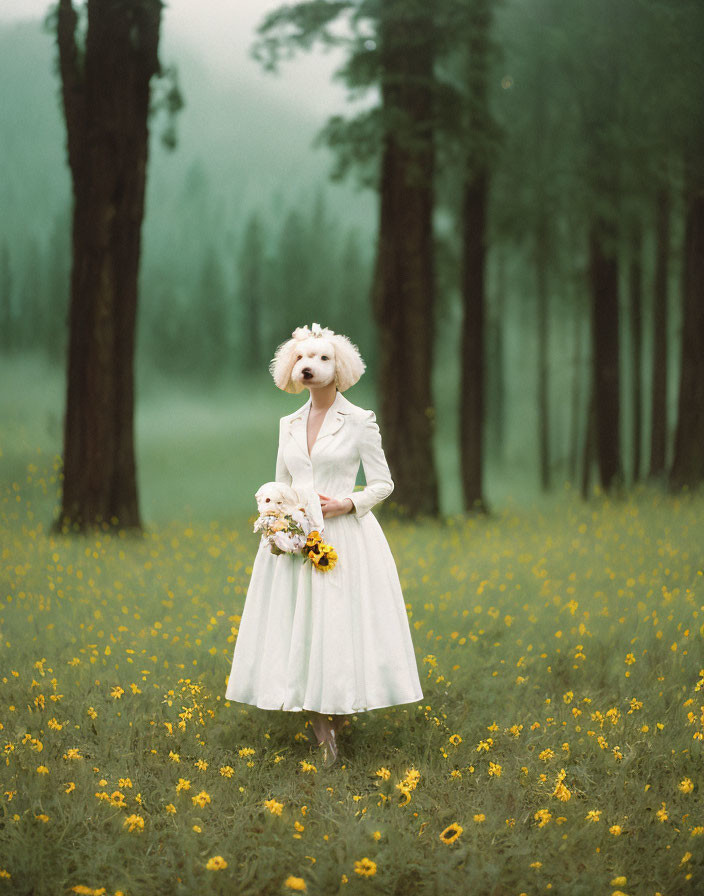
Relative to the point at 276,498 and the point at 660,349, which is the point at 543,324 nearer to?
the point at 660,349

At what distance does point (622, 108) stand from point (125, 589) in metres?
11.1

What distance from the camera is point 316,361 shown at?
4.67 m

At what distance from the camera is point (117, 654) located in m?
6.34

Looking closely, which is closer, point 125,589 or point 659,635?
point 659,635

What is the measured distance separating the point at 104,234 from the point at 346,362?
673cm

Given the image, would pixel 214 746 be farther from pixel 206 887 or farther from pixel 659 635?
pixel 659 635

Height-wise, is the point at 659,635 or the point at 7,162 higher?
the point at 7,162

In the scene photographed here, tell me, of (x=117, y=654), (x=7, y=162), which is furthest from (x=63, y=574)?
(x=7, y=162)

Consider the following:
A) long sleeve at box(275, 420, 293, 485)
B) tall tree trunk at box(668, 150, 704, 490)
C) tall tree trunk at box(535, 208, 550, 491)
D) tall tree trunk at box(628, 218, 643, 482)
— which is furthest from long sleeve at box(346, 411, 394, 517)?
tall tree trunk at box(535, 208, 550, 491)

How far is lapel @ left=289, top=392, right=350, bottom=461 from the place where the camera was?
472cm

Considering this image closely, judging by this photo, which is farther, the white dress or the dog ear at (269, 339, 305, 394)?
the dog ear at (269, 339, 305, 394)

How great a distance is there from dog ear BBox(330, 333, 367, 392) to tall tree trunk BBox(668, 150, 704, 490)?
873 cm

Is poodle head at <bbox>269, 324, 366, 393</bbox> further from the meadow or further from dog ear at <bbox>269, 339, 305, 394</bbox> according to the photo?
the meadow

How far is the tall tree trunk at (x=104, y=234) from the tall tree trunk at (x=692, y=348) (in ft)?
24.1
